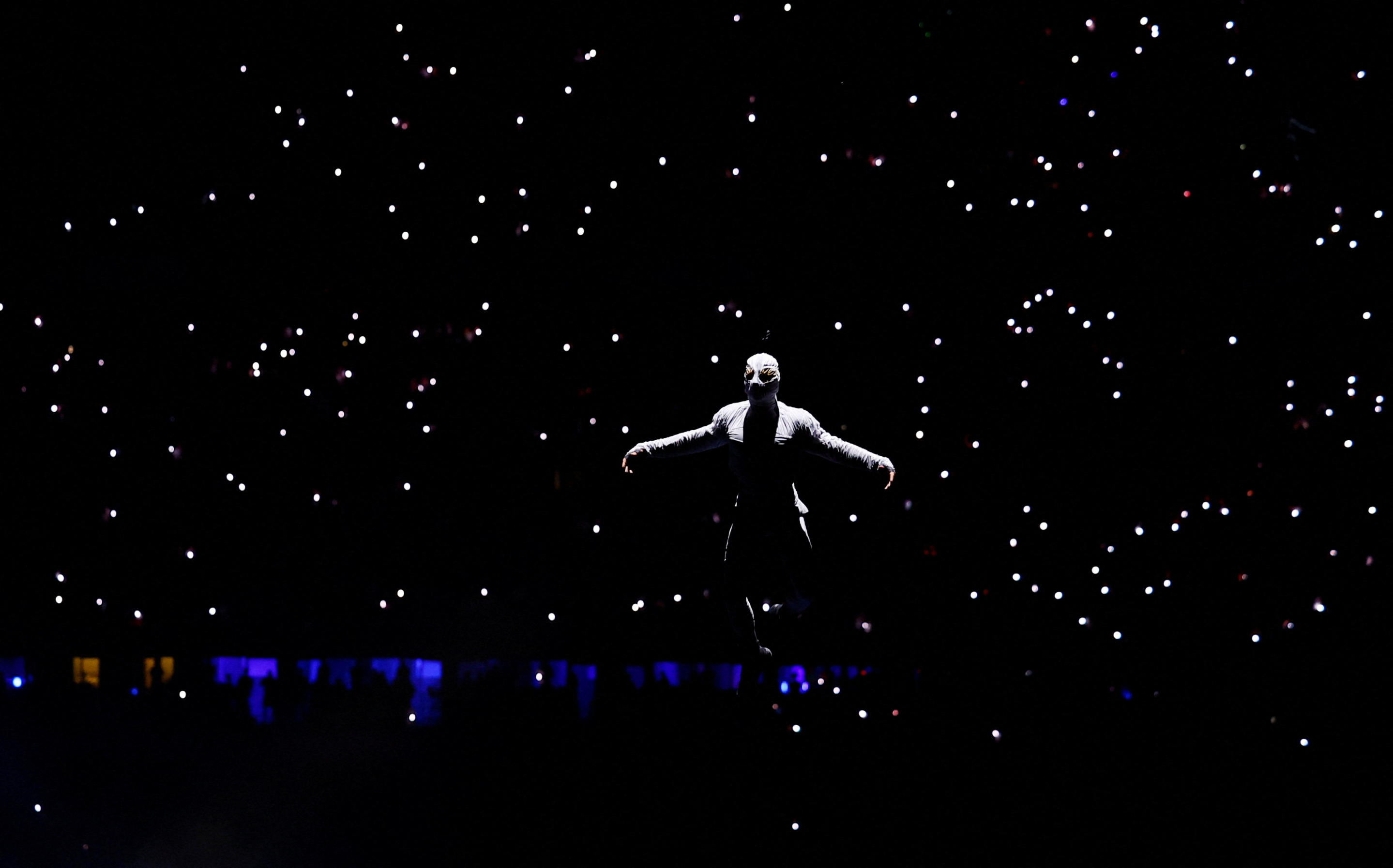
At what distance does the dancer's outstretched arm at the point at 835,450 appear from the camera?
6.62 feet

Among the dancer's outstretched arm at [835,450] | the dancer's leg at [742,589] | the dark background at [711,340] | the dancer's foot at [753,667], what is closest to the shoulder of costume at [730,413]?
the dancer's outstretched arm at [835,450]

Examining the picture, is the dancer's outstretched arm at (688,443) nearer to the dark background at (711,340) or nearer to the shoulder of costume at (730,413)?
the shoulder of costume at (730,413)

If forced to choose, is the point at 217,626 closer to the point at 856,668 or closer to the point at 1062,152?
the point at 856,668

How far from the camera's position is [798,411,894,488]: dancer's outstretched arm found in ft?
6.62

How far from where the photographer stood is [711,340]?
257cm

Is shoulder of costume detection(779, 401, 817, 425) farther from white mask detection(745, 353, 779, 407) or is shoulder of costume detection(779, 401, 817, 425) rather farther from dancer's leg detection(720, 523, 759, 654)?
dancer's leg detection(720, 523, 759, 654)

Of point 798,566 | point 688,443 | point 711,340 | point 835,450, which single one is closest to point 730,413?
point 688,443

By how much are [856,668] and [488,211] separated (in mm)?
1955

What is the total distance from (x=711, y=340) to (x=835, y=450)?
28.3 inches

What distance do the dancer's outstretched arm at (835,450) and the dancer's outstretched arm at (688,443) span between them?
210 mm

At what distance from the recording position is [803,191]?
2.55 metres

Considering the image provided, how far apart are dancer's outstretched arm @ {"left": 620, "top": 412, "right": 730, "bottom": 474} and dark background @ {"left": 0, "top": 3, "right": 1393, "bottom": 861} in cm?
50

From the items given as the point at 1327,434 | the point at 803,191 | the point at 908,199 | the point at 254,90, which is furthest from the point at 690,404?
the point at 1327,434

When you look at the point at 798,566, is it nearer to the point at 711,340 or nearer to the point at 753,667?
the point at 753,667
